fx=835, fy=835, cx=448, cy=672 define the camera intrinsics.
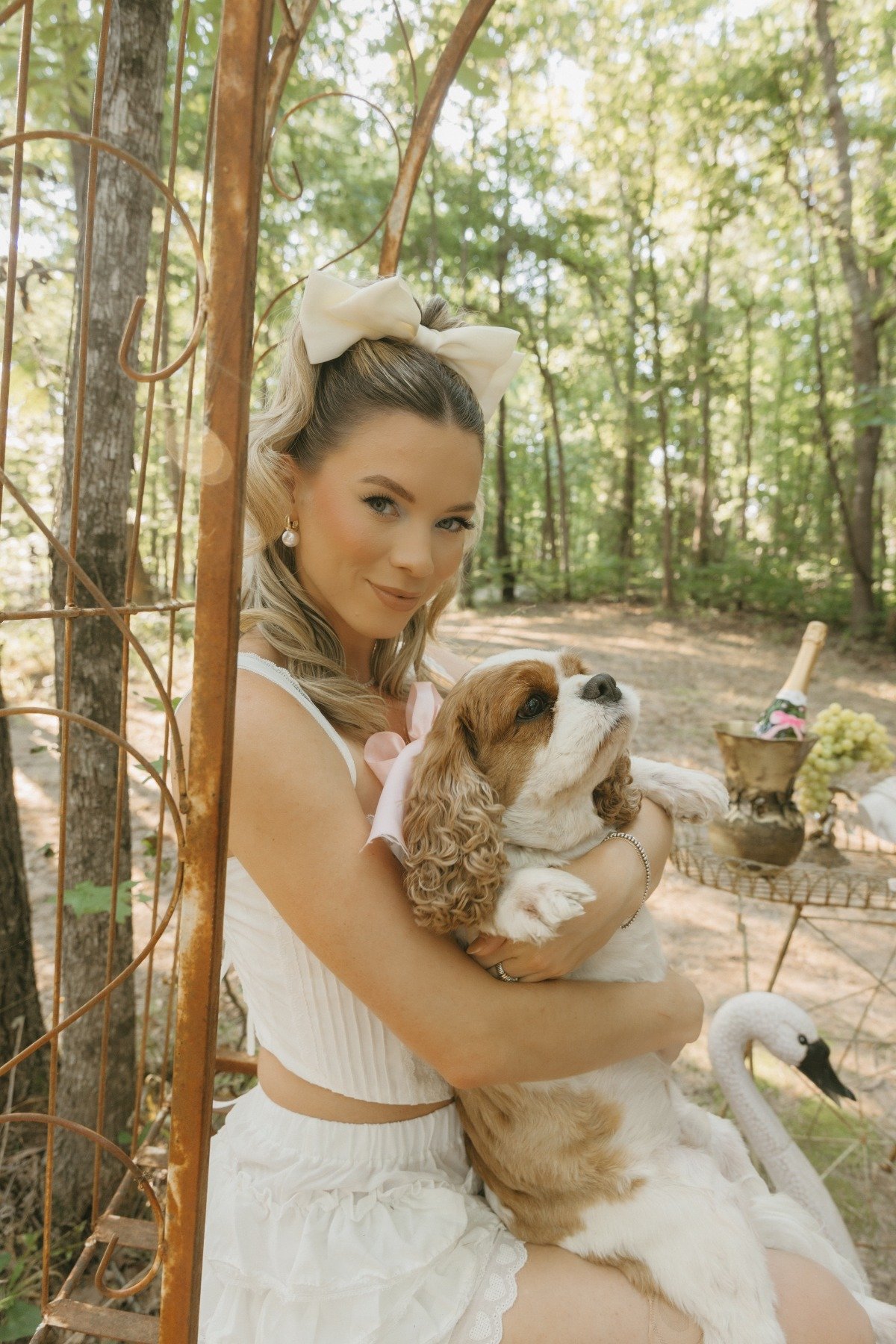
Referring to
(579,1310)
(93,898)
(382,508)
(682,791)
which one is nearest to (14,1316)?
(93,898)

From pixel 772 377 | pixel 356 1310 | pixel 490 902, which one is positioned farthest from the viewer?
pixel 772 377

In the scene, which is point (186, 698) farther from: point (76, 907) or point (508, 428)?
point (508, 428)

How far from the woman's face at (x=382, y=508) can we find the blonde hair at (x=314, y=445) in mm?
36

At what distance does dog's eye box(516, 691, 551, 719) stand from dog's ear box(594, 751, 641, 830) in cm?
26

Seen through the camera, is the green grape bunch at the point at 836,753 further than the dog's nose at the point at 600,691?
Yes

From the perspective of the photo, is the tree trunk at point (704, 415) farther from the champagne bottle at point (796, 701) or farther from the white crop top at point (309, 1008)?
→ the white crop top at point (309, 1008)

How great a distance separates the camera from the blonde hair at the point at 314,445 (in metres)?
1.66

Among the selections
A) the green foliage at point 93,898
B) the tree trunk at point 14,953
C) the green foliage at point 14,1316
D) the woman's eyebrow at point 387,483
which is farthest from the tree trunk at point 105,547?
the woman's eyebrow at point 387,483

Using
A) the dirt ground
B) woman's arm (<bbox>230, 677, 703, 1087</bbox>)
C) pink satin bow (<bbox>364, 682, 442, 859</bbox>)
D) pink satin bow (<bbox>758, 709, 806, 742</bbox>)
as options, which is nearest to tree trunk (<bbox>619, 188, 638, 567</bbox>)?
the dirt ground

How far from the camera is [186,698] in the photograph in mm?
1539

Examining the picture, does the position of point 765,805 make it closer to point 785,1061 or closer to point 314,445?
A: point 785,1061

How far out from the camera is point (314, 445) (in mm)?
1684

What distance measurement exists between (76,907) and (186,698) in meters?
1.07

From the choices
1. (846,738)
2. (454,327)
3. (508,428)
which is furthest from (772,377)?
(454,327)
